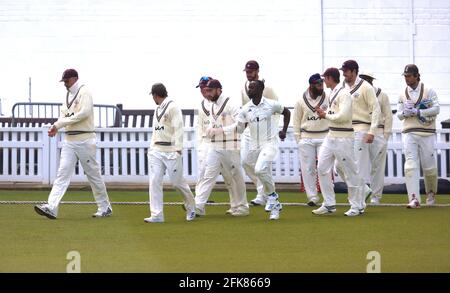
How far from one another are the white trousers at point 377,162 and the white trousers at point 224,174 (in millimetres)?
2666

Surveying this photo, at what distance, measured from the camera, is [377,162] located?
768 inches

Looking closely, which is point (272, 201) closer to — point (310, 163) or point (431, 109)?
point (310, 163)

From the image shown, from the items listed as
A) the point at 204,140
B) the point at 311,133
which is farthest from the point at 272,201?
the point at 311,133

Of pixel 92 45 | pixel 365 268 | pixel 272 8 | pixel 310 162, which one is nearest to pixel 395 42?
pixel 272 8

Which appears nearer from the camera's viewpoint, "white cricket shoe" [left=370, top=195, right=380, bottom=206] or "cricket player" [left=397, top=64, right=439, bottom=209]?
"cricket player" [left=397, top=64, right=439, bottom=209]

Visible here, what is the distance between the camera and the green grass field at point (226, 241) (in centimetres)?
1241

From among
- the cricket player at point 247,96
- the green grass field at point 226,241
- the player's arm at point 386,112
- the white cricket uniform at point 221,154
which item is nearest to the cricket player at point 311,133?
the green grass field at point 226,241

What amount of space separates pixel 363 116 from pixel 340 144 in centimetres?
149

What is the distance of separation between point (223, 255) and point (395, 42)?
52.1ft

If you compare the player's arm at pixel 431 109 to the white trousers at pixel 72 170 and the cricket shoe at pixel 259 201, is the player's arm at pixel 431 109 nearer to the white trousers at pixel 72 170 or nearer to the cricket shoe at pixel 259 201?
the cricket shoe at pixel 259 201

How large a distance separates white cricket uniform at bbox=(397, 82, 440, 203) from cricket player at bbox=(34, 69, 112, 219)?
4434 mm

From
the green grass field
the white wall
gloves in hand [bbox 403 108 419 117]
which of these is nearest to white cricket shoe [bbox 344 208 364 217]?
the green grass field

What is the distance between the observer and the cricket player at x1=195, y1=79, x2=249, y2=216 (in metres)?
17.4

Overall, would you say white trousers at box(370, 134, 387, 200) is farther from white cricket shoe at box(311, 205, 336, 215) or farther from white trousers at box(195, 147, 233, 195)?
white trousers at box(195, 147, 233, 195)
